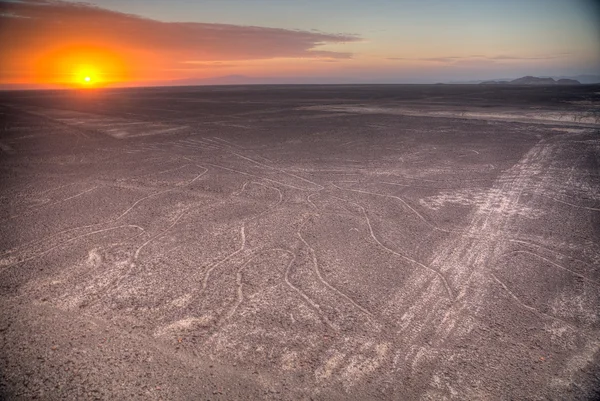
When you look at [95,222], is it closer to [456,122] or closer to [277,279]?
[277,279]

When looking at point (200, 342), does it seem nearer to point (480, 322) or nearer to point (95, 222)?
point (480, 322)

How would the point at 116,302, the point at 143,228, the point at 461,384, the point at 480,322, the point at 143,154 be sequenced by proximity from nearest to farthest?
the point at 461,384 < the point at 480,322 < the point at 116,302 < the point at 143,228 < the point at 143,154

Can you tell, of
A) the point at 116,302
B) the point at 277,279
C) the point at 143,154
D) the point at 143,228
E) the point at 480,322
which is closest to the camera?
the point at 480,322

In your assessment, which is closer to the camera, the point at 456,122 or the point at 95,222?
the point at 95,222

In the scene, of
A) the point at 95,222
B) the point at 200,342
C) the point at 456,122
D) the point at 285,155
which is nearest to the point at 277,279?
the point at 200,342

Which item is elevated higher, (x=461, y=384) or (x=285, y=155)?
(x=285, y=155)

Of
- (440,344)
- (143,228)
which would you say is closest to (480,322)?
(440,344)
